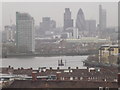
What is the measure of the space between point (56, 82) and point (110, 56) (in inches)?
259

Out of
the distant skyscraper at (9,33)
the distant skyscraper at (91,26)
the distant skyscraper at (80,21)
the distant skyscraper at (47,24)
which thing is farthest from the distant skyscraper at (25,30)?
the distant skyscraper at (91,26)

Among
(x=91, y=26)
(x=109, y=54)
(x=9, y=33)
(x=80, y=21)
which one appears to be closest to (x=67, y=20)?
(x=80, y=21)

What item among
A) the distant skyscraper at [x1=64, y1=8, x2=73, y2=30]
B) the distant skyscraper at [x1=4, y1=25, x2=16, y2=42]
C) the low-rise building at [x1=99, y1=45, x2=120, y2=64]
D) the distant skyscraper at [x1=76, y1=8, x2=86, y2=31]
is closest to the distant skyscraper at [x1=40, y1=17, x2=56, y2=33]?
the distant skyscraper at [x1=64, y1=8, x2=73, y2=30]

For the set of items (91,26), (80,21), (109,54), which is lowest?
(109,54)

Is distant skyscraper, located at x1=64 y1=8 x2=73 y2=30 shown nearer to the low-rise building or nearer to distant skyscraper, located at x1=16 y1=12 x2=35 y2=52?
distant skyscraper, located at x1=16 y1=12 x2=35 y2=52

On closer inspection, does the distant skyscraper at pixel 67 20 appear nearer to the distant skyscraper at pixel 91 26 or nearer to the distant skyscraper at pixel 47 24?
the distant skyscraper at pixel 47 24

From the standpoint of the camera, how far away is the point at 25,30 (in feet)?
69.7

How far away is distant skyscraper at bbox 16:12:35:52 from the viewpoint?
19906 mm

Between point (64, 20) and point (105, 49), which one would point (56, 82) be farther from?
point (64, 20)

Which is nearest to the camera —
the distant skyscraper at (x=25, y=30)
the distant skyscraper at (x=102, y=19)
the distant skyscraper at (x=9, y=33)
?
the distant skyscraper at (x=25, y=30)

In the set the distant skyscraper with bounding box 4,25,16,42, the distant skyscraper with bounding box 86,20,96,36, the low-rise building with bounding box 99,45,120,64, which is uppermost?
the distant skyscraper with bounding box 86,20,96,36

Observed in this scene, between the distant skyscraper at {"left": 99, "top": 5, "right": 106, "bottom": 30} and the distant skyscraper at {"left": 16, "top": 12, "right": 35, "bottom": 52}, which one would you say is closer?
the distant skyscraper at {"left": 16, "top": 12, "right": 35, "bottom": 52}

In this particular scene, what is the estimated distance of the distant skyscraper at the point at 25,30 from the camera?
1991 centimetres

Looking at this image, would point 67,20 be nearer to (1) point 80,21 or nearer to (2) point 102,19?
(1) point 80,21
